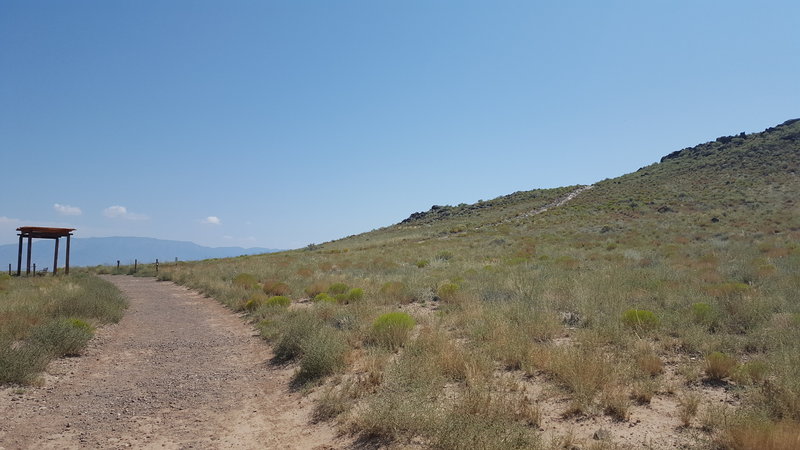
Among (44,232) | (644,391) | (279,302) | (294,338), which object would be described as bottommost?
(644,391)

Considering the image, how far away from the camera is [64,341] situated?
843 centimetres

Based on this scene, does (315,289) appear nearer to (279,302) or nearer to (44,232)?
(279,302)

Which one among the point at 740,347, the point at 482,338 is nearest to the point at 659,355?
the point at 740,347

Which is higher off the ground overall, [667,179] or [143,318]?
[667,179]

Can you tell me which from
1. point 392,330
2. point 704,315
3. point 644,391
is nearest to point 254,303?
point 392,330

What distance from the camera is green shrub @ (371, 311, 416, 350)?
8.12 m

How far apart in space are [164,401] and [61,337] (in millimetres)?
3860

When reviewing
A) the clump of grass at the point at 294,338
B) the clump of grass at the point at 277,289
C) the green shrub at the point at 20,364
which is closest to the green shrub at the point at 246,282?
the clump of grass at the point at 277,289

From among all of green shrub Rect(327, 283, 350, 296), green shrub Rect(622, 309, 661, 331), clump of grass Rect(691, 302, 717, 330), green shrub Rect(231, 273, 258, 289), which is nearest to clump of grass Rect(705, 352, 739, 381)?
green shrub Rect(622, 309, 661, 331)

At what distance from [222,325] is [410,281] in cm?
637

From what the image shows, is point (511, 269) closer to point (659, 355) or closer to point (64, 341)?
point (659, 355)

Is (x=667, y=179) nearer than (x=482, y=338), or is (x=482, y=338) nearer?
(x=482, y=338)

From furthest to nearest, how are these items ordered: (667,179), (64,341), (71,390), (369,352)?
(667,179), (64,341), (369,352), (71,390)

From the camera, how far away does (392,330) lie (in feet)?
27.4
